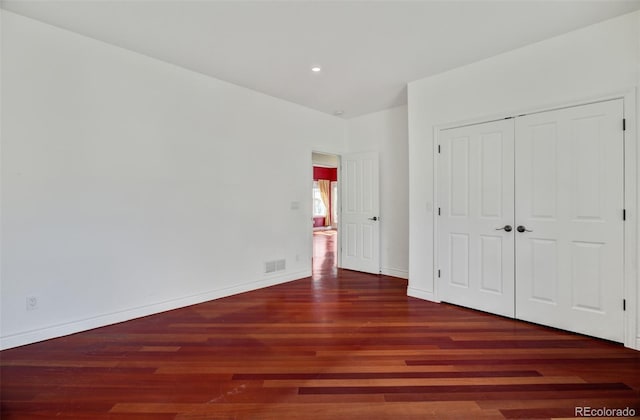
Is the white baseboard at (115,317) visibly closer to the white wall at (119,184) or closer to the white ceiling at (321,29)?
the white wall at (119,184)

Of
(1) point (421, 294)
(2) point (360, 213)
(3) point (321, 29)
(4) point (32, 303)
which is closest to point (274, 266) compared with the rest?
(2) point (360, 213)

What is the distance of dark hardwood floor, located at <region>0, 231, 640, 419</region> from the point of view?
1.78 metres

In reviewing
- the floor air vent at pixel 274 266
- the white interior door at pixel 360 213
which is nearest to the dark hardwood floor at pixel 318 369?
the floor air vent at pixel 274 266

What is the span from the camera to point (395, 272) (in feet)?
16.1

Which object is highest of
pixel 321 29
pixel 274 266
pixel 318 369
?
pixel 321 29

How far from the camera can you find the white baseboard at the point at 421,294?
369 centimetres

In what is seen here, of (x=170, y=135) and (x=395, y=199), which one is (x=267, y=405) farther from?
(x=395, y=199)

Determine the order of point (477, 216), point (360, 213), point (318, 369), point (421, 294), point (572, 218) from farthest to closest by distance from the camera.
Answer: point (360, 213)
point (421, 294)
point (477, 216)
point (572, 218)
point (318, 369)

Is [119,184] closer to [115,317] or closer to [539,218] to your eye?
[115,317]

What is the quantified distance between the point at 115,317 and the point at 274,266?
1989mm

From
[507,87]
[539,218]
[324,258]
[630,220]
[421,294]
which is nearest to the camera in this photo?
[630,220]

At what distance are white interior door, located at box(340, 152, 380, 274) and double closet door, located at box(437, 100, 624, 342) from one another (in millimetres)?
1532

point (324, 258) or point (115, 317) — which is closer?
point (115, 317)

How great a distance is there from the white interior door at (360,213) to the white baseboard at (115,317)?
165cm
